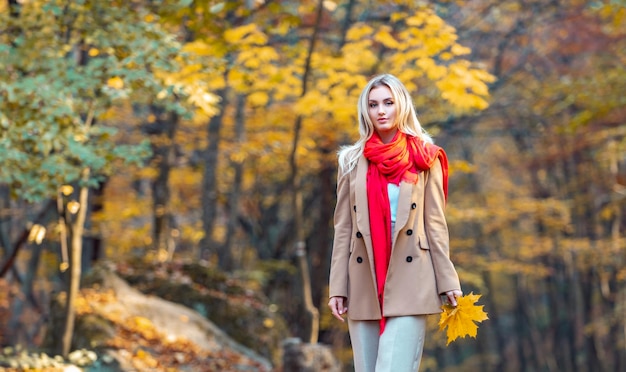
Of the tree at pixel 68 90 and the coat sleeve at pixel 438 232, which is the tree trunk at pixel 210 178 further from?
the coat sleeve at pixel 438 232

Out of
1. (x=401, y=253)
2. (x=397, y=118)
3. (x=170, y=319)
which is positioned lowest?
(x=170, y=319)

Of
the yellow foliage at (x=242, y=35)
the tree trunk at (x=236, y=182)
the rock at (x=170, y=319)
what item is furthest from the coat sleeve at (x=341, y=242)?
the tree trunk at (x=236, y=182)

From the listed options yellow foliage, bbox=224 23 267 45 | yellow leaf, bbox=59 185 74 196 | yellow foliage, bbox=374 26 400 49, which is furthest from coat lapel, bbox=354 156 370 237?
yellow foliage, bbox=374 26 400 49

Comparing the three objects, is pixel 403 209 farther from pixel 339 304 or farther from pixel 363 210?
pixel 339 304

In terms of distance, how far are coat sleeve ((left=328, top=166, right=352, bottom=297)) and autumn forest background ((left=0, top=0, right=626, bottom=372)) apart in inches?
108

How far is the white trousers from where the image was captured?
12.5ft

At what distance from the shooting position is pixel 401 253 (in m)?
3.88

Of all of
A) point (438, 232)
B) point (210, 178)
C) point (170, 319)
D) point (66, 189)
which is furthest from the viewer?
point (210, 178)

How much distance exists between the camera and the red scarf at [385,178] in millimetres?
3924

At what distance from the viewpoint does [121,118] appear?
49.5 feet

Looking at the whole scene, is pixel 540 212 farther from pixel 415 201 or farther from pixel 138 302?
pixel 415 201

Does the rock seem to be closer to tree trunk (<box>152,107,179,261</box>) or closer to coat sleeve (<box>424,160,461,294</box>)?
tree trunk (<box>152,107,179,261</box>)

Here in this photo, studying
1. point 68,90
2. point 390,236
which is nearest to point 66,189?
point 68,90

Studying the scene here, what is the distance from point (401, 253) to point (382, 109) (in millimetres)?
711
